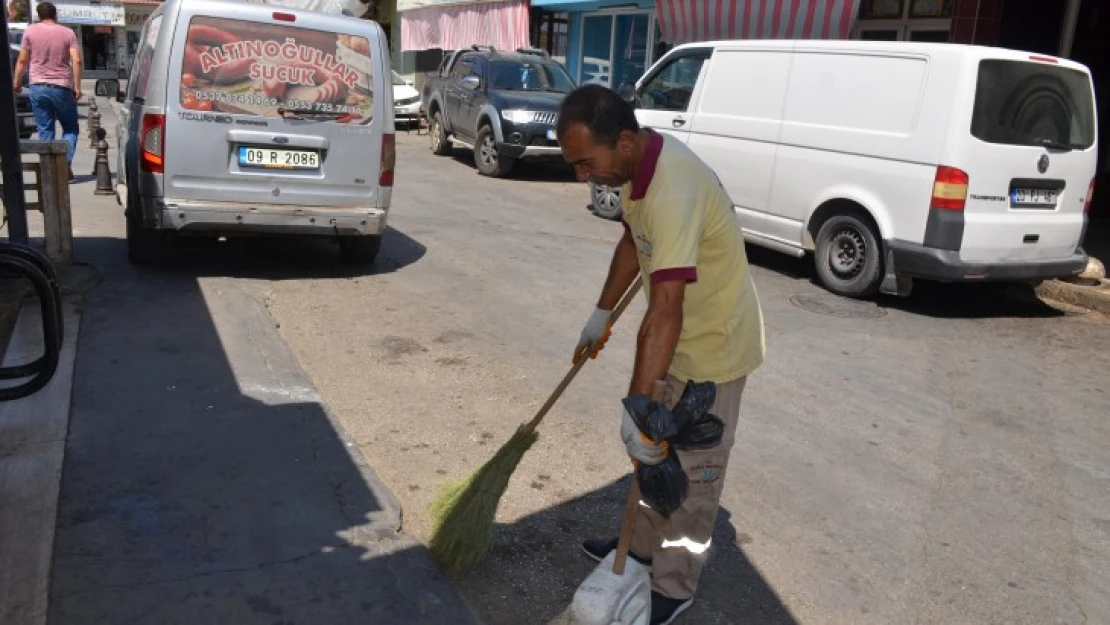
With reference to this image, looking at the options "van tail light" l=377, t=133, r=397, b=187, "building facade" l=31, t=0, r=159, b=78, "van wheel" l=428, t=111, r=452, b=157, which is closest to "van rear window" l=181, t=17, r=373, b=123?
"van tail light" l=377, t=133, r=397, b=187

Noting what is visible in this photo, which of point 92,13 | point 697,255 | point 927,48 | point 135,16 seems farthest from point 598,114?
point 135,16

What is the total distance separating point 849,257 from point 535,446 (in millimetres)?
4462

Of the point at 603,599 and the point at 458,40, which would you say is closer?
the point at 603,599

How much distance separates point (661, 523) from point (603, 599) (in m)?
0.45

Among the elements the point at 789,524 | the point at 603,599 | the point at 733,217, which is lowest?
the point at 789,524

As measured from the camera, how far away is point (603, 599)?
9.59 ft

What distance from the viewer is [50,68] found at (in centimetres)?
1077

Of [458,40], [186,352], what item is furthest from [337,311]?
[458,40]

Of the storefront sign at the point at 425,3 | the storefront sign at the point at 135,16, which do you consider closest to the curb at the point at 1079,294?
the storefront sign at the point at 425,3

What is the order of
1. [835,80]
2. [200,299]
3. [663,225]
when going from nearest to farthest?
[663,225] < [200,299] < [835,80]

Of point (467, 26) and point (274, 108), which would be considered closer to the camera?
point (274, 108)

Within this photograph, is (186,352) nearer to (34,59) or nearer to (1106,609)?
(1106,609)

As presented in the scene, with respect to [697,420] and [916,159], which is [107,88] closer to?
[916,159]

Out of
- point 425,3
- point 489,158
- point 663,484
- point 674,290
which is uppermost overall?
point 425,3
